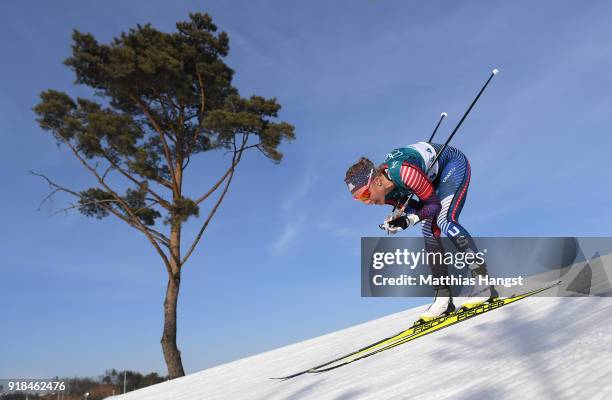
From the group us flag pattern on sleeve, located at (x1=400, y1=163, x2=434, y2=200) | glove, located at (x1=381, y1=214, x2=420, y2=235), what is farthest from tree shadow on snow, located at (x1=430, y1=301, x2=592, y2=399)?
us flag pattern on sleeve, located at (x1=400, y1=163, x2=434, y2=200)

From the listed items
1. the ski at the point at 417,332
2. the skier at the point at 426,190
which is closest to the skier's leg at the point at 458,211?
the skier at the point at 426,190

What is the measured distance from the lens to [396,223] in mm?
5109

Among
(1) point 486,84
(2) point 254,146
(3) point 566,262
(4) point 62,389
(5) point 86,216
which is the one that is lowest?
(4) point 62,389

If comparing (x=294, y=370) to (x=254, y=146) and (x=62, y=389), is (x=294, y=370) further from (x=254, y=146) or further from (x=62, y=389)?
(x=254, y=146)

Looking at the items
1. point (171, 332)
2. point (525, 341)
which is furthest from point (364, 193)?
point (171, 332)

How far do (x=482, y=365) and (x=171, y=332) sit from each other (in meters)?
12.0

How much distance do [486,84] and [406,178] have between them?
4.36ft

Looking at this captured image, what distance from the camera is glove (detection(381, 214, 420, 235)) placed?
5.09 m

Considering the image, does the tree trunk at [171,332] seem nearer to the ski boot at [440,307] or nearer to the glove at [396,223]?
the ski boot at [440,307]

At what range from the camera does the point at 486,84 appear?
520 centimetres

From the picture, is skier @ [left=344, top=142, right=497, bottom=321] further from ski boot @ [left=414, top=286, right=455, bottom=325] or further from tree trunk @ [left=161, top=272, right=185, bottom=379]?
tree trunk @ [left=161, top=272, right=185, bottom=379]

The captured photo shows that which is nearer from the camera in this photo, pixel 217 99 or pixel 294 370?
pixel 294 370

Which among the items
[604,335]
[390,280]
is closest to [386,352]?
[390,280]

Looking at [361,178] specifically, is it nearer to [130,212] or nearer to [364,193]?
[364,193]
